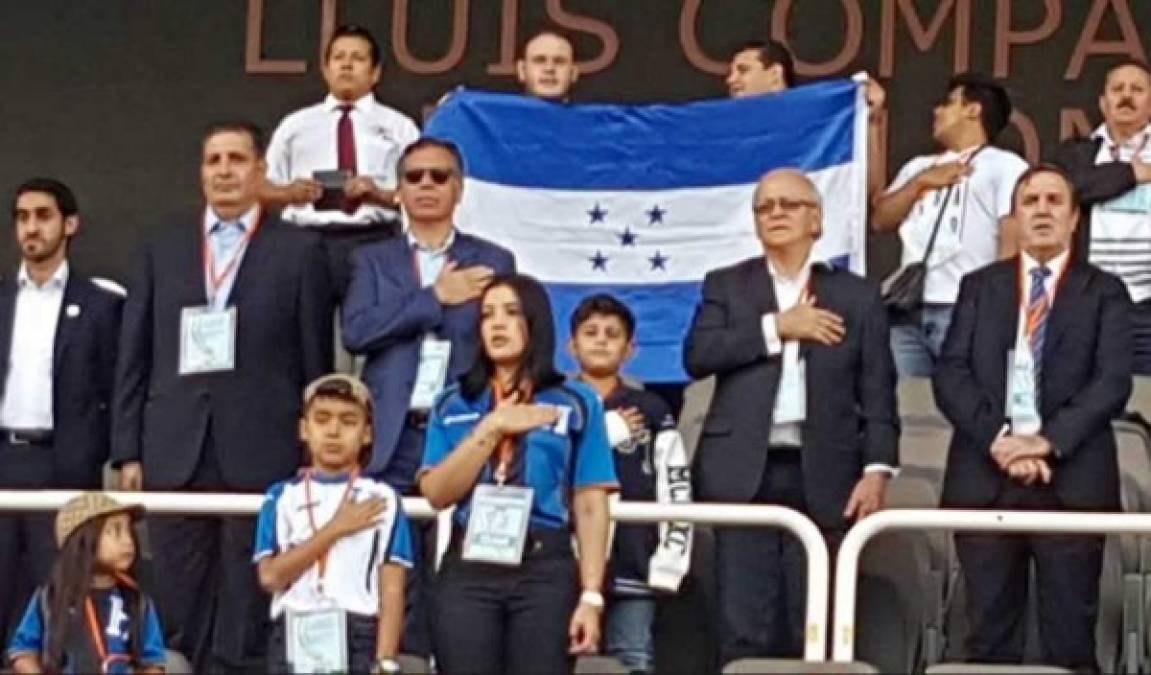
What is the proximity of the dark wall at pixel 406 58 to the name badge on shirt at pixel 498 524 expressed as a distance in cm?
501

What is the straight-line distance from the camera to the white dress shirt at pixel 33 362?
11.3m

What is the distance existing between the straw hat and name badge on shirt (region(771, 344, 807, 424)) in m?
1.90

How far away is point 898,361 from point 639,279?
3.89ft

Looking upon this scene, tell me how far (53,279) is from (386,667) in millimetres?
2420

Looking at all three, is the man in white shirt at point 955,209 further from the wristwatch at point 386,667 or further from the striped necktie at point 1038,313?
the wristwatch at point 386,667

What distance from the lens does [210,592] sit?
35.8 ft

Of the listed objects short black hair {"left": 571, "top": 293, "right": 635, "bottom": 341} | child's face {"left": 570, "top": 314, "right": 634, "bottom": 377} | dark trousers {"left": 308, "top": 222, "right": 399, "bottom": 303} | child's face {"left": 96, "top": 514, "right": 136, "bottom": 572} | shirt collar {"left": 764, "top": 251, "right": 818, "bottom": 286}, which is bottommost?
child's face {"left": 96, "top": 514, "right": 136, "bottom": 572}

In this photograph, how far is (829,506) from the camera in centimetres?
1059

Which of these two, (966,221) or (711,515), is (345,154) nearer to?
(966,221)

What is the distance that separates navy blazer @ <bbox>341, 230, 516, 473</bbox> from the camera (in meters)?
10.9

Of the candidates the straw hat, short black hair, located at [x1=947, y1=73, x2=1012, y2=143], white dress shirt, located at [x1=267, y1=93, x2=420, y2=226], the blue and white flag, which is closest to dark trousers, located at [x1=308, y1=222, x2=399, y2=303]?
white dress shirt, located at [x1=267, y1=93, x2=420, y2=226]

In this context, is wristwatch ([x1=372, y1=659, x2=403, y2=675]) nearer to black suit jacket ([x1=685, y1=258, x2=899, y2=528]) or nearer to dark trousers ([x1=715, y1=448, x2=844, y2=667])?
dark trousers ([x1=715, y1=448, x2=844, y2=667])

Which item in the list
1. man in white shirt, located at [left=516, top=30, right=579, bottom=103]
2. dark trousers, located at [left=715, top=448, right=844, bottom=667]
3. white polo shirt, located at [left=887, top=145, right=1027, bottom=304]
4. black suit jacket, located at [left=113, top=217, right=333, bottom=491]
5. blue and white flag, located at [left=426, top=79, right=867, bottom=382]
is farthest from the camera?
blue and white flag, located at [left=426, top=79, right=867, bottom=382]

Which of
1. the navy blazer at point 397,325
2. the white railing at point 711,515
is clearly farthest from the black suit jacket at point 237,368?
the white railing at point 711,515
